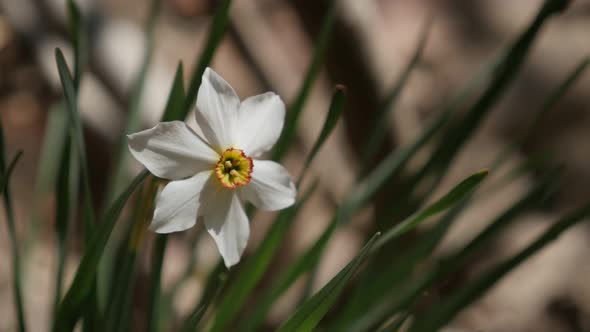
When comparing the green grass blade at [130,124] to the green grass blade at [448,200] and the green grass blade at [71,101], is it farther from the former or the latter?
the green grass blade at [448,200]

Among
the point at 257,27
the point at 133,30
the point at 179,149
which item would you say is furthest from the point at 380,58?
the point at 179,149

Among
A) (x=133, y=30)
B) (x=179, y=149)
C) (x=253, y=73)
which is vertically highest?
(x=133, y=30)

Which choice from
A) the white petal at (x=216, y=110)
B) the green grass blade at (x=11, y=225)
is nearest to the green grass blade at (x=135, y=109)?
the green grass blade at (x=11, y=225)

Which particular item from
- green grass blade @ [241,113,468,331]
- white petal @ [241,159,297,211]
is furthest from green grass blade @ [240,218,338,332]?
white petal @ [241,159,297,211]

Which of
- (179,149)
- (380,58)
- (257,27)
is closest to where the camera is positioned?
(179,149)

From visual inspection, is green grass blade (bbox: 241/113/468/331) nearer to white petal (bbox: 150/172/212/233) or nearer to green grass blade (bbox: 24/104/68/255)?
white petal (bbox: 150/172/212/233)

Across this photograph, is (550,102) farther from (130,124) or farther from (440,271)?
(130,124)

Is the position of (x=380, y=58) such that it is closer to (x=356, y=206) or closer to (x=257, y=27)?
(x=257, y=27)
